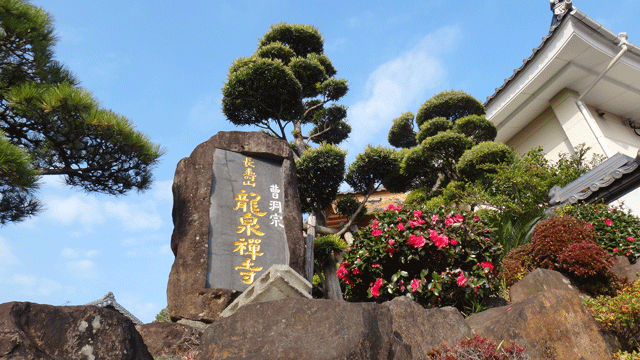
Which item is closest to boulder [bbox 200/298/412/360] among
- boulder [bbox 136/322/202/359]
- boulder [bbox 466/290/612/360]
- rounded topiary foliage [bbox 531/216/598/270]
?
boulder [bbox 466/290/612/360]

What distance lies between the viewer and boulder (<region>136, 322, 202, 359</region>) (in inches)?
185

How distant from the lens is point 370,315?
323cm

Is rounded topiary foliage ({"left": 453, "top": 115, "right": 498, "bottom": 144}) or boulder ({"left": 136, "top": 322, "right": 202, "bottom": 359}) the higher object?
rounded topiary foliage ({"left": 453, "top": 115, "right": 498, "bottom": 144})

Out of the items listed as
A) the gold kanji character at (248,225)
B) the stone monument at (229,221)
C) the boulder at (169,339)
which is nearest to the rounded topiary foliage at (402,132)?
the stone monument at (229,221)

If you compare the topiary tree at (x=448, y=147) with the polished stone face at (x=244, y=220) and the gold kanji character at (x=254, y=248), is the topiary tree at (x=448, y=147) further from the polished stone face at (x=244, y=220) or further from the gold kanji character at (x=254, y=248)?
the gold kanji character at (x=254, y=248)

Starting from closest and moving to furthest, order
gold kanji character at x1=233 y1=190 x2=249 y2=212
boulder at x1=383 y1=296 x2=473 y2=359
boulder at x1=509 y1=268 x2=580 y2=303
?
1. boulder at x1=383 y1=296 x2=473 y2=359
2. boulder at x1=509 y1=268 x2=580 y2=303
3. gold kanji character at x1=233 y1=190 x2=249 y2=212

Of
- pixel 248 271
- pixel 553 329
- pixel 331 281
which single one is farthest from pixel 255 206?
pixel 553 329

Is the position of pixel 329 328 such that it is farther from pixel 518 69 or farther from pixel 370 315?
pixel 518 69

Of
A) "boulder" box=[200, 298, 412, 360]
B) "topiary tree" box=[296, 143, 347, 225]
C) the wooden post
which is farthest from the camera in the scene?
"topiary tree" box=[296, 143, 347, 225]

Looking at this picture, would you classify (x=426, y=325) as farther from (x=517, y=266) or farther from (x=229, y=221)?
(x=229, y=221)

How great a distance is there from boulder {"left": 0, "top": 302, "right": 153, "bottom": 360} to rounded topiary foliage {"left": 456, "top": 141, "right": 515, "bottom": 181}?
406 inches

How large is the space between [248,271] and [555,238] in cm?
437

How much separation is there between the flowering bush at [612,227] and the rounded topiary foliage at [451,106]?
6.99 metres

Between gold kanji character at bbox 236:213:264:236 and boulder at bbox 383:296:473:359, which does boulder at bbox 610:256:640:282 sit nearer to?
boulder at bbox 383:296:473:359
